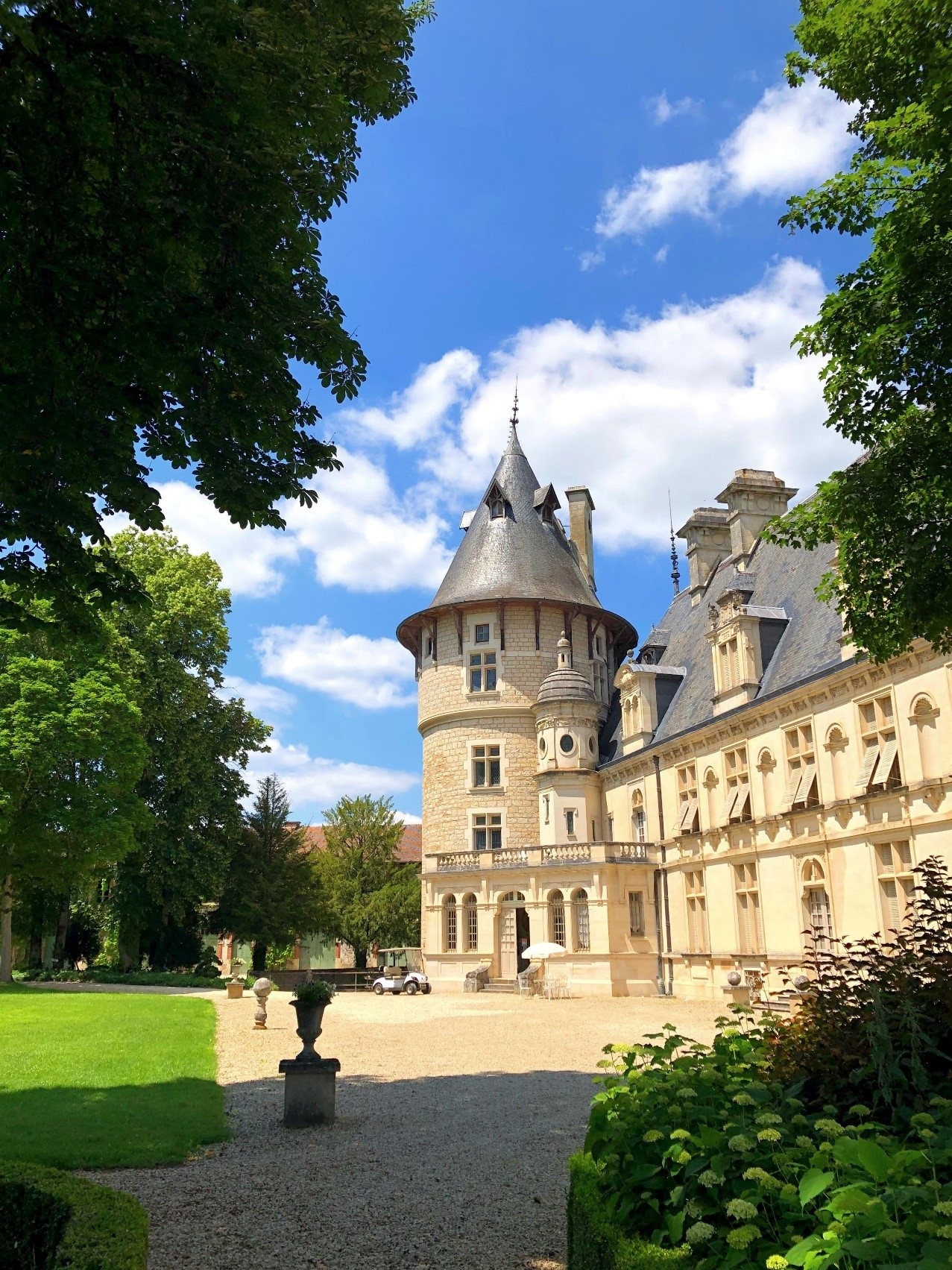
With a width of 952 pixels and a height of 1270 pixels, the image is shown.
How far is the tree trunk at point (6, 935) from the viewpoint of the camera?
3228 cm

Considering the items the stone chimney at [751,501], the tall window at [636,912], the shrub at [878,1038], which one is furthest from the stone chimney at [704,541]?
the shrub at [878,1038]

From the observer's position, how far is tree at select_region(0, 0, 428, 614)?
6.41 metres

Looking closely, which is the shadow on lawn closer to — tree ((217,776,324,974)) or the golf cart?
the golf cart

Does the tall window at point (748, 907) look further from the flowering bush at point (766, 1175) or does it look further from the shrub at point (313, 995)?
the flowering bush at point (766, 1175)

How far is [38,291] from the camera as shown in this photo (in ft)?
22.6

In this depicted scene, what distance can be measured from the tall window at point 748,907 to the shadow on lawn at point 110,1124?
56.0 ft

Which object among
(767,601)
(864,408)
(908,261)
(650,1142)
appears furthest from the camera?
(767,601)

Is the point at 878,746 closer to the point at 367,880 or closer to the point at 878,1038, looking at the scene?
the point at 878,1038

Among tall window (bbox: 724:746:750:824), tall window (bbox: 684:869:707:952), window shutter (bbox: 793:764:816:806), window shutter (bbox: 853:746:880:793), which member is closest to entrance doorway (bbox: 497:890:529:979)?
tall window (bbox: 684:869:707:952)

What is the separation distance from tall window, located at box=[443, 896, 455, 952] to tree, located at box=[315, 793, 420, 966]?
9908mm

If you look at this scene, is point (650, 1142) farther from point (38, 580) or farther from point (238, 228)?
point (38, 580)

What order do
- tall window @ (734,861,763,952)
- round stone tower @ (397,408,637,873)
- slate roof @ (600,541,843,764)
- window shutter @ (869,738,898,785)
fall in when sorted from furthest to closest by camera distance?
round stone tower @ (397,408,637,873) → tall window @ (734,861,763,952) → slate roof @ (600,541,843,764) → window shutter @ (869,738,898,785)

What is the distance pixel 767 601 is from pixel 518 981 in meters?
14.5

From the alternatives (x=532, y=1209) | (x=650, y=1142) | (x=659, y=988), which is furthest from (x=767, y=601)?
(x=650, y=1142)
